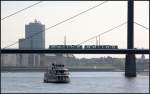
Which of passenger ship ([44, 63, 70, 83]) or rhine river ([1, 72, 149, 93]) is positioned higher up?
passenger ship ([44, 63, 70, 83])

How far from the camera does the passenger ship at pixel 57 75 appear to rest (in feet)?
148

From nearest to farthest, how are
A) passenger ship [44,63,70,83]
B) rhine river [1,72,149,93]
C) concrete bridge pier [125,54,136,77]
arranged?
rhine river [1,72,149,93] → passenger ship [44,63,70,83] → concrete bridge pier [125,54,136,77]

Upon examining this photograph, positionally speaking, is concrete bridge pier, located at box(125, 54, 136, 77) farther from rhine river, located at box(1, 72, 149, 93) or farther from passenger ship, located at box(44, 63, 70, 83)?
passenger ship, located at box(44, 63, 70, 83)

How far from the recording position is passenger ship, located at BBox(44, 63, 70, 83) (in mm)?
45256

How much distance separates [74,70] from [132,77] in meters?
36.3

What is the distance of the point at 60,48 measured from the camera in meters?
31.2

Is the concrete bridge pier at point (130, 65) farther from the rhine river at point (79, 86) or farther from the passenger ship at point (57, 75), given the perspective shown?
the passenger ship at point (57, 75)

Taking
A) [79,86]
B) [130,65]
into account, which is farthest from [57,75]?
[79,86]

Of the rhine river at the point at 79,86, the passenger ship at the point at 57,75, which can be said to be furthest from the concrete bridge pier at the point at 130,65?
the passenger ship at the point at 57,75

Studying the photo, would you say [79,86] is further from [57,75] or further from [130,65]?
[130,65]

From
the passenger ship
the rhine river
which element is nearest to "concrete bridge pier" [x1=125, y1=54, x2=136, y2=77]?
the rhine river

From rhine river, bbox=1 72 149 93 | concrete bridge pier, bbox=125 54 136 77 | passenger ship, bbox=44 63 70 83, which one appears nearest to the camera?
rhine river, bbox=1 72 149 93

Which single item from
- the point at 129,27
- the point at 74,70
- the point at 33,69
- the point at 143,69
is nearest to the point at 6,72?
the point at 33,69

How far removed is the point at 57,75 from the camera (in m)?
46.2
